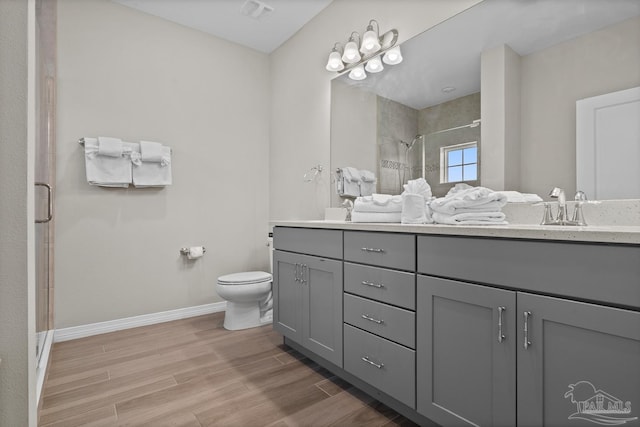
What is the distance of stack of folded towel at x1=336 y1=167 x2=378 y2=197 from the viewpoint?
91.0 inches

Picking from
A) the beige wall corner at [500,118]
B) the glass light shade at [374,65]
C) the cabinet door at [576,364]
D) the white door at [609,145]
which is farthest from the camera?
the glass light shade at [374,65]

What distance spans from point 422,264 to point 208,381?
1335 millimetres

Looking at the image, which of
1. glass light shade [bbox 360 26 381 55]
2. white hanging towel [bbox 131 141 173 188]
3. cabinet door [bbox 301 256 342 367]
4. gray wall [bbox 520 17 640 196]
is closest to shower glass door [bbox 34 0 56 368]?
white hanging towel [bbox 131 141 173 188]

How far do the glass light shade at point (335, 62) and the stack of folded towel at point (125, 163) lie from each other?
1488 millimetres

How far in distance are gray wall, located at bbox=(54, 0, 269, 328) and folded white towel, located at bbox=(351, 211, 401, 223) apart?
166cm

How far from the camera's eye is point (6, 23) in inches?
37.5

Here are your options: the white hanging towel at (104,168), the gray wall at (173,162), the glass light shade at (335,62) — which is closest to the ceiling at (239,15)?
the gray wall at (173,162)

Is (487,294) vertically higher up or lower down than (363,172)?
lower down

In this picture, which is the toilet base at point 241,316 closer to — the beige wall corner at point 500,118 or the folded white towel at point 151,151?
the folded white towel at point 151,151

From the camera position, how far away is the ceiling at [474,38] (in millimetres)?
1396

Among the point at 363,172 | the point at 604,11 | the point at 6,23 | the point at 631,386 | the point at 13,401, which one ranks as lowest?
the point at 13,401

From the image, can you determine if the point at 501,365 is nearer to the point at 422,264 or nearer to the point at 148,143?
the point at 422,264

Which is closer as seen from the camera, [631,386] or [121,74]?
[631,386]

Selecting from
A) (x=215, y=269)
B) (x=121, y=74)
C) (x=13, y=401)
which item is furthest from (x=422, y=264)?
(x=121, y=74)
